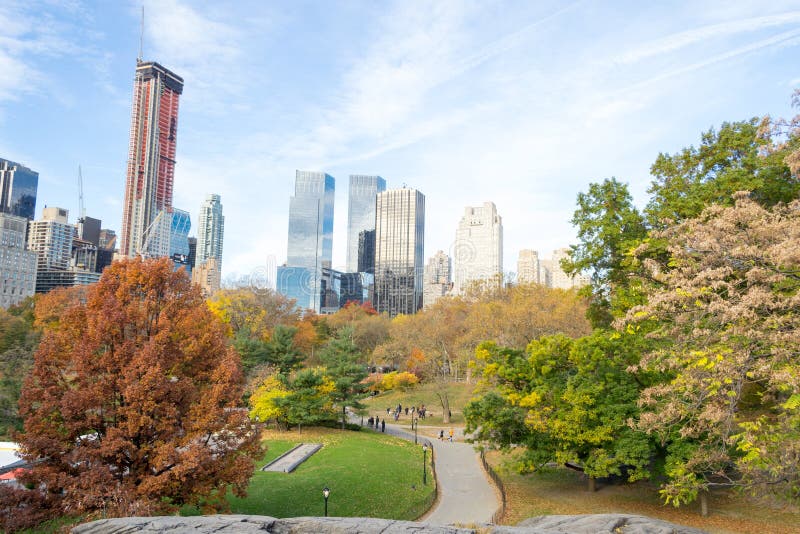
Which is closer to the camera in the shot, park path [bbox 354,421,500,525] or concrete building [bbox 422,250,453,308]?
park path [bbox 354,421,500,525]

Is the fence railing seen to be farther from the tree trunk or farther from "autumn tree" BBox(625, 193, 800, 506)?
"autumn tree" BBox(625, 193, 800, 506)

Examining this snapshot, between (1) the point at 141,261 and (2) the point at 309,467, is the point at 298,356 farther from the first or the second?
(1) the point at 141,261

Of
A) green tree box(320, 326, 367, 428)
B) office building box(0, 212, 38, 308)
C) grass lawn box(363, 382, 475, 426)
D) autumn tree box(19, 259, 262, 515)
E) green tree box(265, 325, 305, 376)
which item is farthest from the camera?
office building box(0, 212, 38, 308)

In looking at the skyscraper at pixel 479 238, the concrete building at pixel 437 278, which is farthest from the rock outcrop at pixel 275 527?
the concrete building at pixel 437 278

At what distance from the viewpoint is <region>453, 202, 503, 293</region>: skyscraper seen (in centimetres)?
Result: 17375

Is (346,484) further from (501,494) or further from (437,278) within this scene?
(437,278)

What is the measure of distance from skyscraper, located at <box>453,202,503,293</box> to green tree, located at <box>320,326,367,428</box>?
13230 cm

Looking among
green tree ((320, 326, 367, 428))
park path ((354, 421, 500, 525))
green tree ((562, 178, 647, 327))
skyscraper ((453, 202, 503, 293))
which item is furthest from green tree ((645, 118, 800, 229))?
skyscraper ((453, 202, 503, 293))

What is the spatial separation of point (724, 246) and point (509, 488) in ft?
60.8

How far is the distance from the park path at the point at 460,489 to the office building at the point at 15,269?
134510 mm

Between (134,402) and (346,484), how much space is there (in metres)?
13.5

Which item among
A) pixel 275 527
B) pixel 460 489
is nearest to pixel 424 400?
pixel 460 489

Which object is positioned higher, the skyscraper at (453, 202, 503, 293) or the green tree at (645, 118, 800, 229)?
the skyscraper at (453, 202, 503, 293)

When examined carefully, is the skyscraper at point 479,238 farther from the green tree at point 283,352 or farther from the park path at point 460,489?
the park path at point 460,489
